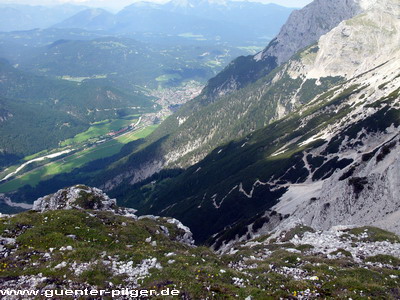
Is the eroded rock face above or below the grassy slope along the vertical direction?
below

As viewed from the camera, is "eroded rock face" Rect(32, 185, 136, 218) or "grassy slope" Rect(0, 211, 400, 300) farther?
"eroded rock face" Rect(32, 185, 136, 218)

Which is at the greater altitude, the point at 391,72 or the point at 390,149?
the point at 391,72

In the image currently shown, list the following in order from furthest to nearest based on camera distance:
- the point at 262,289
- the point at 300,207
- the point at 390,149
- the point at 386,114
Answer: the point at 386,114 < the point at 300,207 < the point at 390,149 < the point at 262,289

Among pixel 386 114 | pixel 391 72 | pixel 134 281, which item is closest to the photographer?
pixel 134 281

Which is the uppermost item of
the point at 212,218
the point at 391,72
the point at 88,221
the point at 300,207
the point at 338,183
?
the point at 391,72

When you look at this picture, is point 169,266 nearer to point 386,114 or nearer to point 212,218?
point 212,218

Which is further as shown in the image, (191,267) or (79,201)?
(79,201)

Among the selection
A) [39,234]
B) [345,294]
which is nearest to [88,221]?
[39,234]

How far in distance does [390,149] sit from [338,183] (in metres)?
17.6

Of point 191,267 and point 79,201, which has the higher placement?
point 191,267

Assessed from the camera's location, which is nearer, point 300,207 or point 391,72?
point 300,207

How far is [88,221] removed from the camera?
5488 centimetres

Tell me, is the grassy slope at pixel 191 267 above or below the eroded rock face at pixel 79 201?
above

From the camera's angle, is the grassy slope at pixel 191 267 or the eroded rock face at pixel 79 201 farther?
the eroded rock face at pixel 79 201
